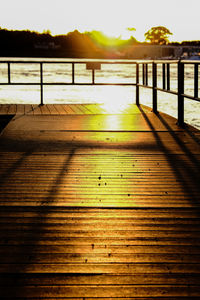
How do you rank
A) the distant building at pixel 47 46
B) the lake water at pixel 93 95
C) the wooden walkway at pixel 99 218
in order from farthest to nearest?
the distant building at pixel 47 46 → the lake water at pixel 93 95 → the wooden walkway at pixel 99 218

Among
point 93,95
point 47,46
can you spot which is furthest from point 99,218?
point 47,46

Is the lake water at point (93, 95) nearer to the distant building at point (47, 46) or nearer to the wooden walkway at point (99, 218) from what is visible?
the wooden walkway at point (99, 218)

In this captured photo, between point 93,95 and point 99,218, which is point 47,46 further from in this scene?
point 99,218

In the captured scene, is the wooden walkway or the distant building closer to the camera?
the wooden walkway

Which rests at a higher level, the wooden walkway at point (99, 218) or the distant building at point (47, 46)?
the distant building at point (47, 46)

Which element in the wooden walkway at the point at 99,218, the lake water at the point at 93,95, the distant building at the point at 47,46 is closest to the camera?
the wooden walkway at the point at 99,218

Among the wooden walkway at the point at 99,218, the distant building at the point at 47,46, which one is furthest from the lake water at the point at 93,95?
the distant building at the point at 47,46

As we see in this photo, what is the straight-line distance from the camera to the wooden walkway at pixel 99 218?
2.36 m

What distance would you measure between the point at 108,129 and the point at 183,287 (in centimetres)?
559

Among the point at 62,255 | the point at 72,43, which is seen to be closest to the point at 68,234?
the point at 62,255

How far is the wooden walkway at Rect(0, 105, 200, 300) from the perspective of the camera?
236 cm

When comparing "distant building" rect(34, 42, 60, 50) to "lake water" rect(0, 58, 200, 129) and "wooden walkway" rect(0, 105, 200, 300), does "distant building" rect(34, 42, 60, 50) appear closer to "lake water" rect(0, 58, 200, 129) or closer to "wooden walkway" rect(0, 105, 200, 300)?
"lake water" rect(0, 58, 200, 129)

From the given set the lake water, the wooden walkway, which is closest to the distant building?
the lake water

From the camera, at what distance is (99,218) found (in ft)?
11.0
